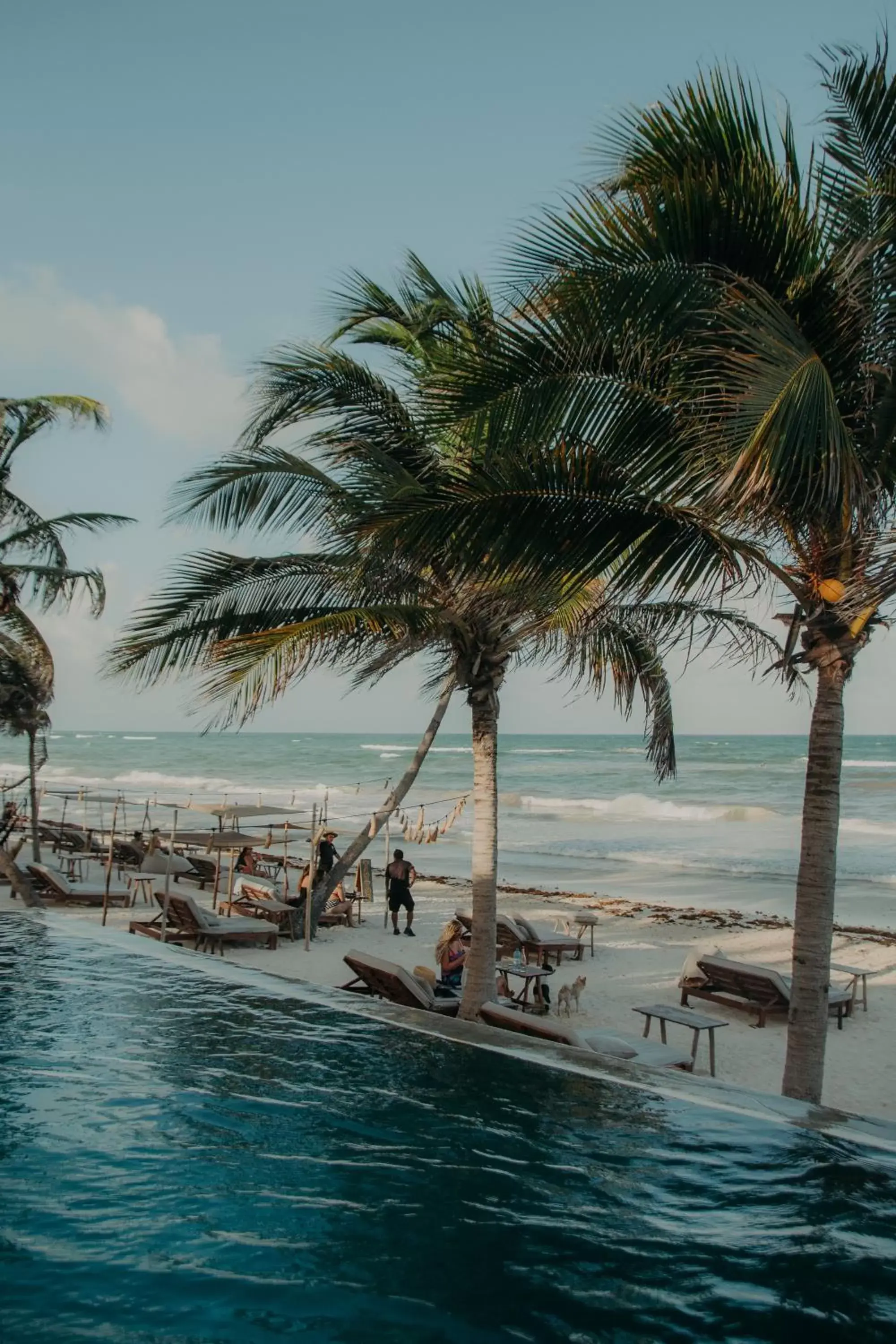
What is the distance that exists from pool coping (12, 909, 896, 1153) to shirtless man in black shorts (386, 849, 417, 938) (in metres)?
6.33

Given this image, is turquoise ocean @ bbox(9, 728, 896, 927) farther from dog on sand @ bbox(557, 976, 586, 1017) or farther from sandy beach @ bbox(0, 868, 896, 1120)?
dog on sand @ bbox(557, 976, 586, 1017)

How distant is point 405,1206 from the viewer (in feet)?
13.9

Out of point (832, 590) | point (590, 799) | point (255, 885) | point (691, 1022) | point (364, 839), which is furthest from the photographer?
point (590, 799)

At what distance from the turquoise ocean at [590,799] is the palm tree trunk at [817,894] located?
10.8 metres

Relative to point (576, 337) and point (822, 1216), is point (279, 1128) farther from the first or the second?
point (576, 337)

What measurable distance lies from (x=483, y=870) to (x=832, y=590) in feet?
14.8

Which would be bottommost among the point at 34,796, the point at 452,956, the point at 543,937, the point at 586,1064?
the point at 543,937

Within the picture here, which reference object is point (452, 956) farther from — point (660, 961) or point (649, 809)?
point (649, 809)

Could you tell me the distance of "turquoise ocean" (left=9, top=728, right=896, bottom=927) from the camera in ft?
82.4

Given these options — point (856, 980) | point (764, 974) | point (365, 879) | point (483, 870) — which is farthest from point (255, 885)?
point (856, 980)

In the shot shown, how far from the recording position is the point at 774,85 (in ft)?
16.3

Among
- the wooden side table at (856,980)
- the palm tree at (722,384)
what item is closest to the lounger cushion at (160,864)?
the wooden side table at (856,980)

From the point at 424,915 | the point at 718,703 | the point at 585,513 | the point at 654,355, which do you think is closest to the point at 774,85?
the point at 654,355

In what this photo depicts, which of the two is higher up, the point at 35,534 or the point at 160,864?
the point at 35,534
